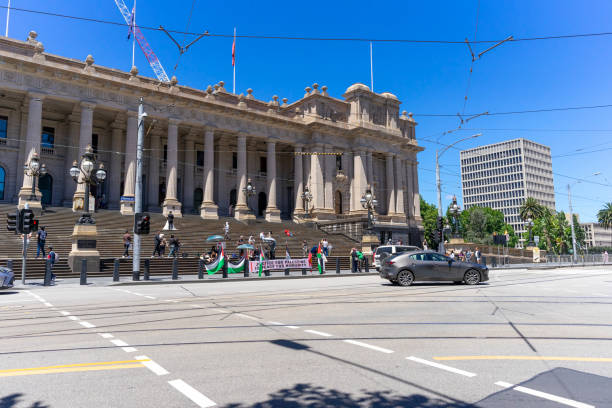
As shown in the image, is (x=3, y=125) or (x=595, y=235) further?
(x=595, y=235)

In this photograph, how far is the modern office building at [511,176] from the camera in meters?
126

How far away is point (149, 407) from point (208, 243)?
27886 mm

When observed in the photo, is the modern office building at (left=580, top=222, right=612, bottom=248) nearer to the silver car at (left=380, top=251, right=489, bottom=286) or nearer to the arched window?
the silver car at (left=380, top=251, right=489, bottom=286)

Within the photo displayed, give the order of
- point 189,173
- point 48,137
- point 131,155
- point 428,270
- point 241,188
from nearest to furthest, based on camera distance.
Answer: point 428,270
point 131,155
point 48,137
point 241,188
point 189,173

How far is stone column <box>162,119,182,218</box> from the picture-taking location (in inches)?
1437

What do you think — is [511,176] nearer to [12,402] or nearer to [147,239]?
[147,239]

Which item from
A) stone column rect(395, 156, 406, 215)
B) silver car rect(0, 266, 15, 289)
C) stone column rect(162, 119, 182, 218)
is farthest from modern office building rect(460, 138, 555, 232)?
silver car rect(0, 266, 15, 289)

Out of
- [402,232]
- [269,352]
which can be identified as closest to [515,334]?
[269,352]

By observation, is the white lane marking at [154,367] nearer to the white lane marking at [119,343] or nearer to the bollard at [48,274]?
the white lane marking at [119,343]

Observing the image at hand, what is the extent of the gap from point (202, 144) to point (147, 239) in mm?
19461

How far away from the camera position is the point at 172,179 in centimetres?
3766

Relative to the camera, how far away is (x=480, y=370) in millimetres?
4918

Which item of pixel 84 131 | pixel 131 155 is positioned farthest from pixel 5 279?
pixel 131 155

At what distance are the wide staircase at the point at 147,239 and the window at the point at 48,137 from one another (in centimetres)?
1027
